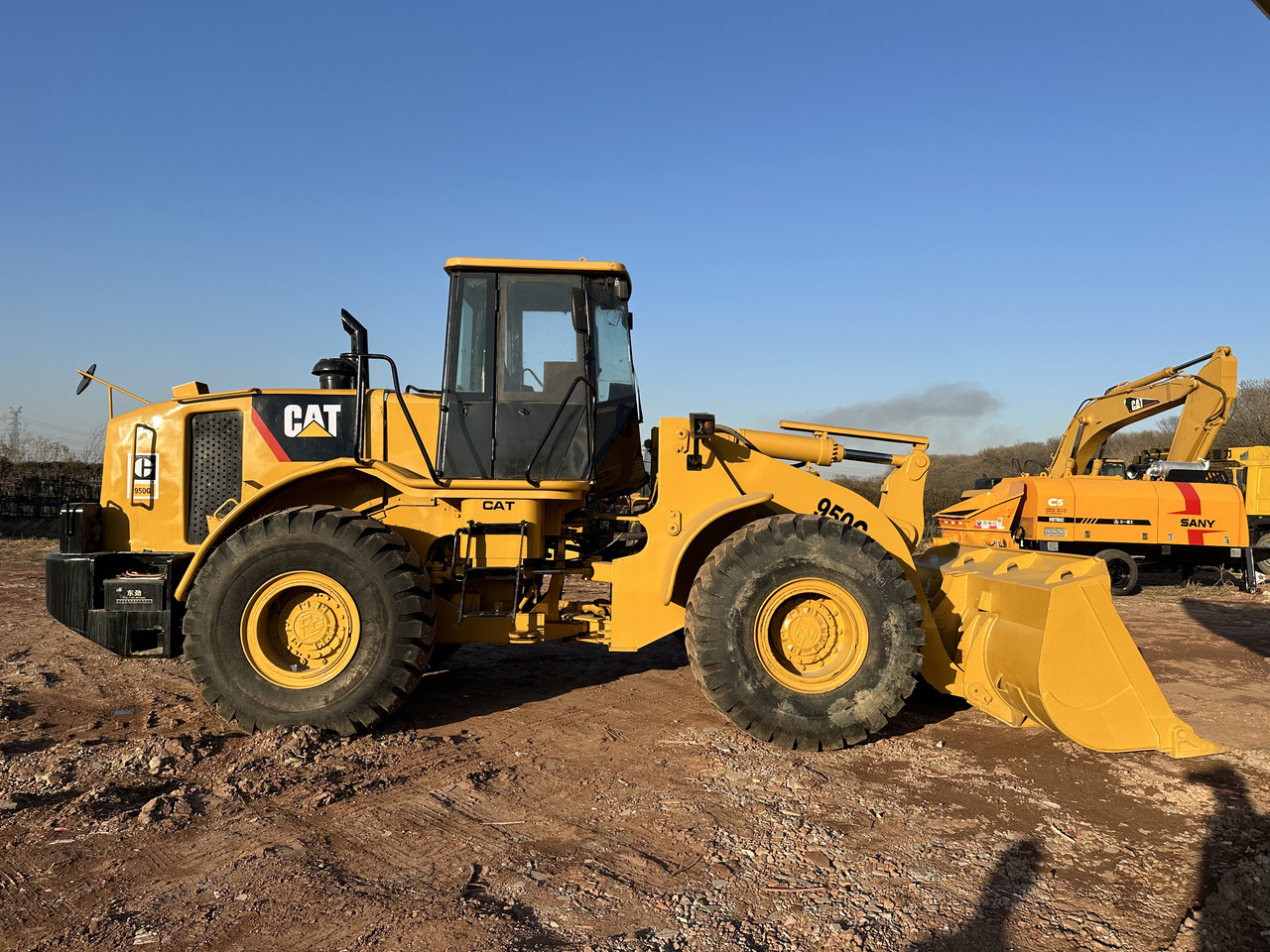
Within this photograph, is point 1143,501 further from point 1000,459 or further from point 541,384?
point 1000,459

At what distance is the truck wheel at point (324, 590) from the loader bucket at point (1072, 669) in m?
3.35

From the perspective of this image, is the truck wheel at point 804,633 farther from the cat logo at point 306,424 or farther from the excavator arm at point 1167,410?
the excavator arm at point 1167,410

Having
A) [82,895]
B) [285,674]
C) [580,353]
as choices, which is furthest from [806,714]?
[82,895]

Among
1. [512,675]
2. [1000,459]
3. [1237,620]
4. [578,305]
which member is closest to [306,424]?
[578,305]

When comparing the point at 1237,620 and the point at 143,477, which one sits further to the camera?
the point at 1237,620

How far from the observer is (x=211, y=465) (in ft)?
17.7

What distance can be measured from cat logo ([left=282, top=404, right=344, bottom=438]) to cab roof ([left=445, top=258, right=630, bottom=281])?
1238 mm

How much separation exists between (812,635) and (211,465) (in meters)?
4.14

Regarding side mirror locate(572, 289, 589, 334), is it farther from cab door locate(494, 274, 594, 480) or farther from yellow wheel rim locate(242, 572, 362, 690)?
yellow wheel rim locate(242, 572, 362, 690)

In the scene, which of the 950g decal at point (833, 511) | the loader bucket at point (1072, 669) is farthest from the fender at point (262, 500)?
the loader bucket at point (1072, 669)

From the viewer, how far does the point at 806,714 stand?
179 inches

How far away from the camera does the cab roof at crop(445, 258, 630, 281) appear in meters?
5.14

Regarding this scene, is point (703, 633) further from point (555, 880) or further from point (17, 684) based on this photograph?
point (17, 684)

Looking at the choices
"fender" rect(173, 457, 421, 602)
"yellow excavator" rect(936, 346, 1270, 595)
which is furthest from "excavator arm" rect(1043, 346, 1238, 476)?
"fender" rect(173, 457, 421, 602)
